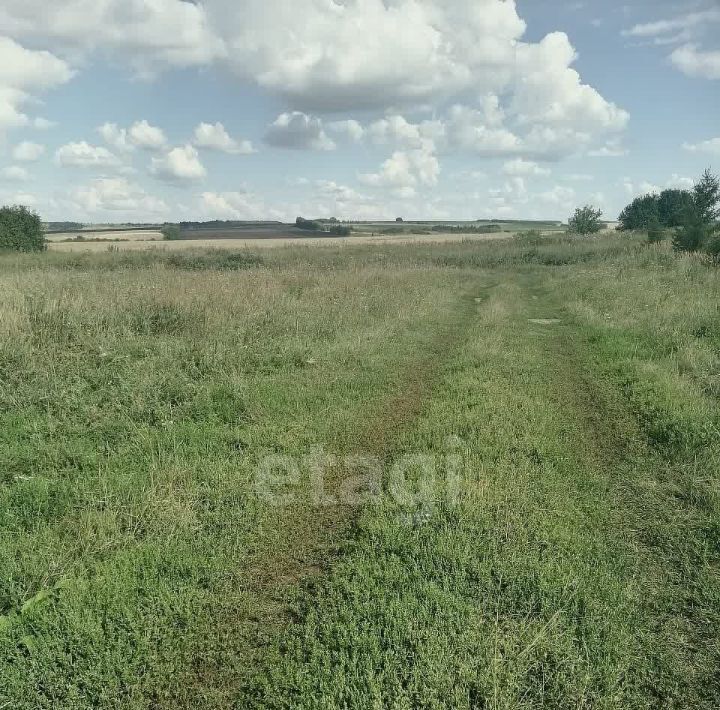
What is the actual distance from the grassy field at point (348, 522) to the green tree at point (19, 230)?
5309 centimetres

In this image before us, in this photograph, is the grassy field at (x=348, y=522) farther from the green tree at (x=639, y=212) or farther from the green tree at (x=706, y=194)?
the green tree at (x=639, y=212)

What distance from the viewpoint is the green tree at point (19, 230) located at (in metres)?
54.1

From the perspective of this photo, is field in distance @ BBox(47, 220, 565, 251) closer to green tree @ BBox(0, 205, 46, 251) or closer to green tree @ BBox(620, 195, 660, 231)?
green tree @ BBox(0, 205, 46, 251)

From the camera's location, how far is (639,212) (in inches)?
3696

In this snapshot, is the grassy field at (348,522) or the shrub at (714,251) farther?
the shrub at (714,251)

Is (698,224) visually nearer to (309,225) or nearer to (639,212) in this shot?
(639,212)

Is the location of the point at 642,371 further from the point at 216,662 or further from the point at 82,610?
the point at 82,610

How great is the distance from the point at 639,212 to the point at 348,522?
349 feet

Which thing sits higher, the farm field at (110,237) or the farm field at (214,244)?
the farm field at (110,237)

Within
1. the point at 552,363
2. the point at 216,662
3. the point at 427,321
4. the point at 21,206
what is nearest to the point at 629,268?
the point at 427,321

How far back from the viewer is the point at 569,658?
3475 millimetres

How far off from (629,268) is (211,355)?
74.6 ft

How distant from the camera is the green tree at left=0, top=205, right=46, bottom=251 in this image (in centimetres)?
5409

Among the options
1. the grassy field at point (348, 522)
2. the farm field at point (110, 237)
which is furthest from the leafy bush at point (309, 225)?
the grassy field at point (348, 522)
